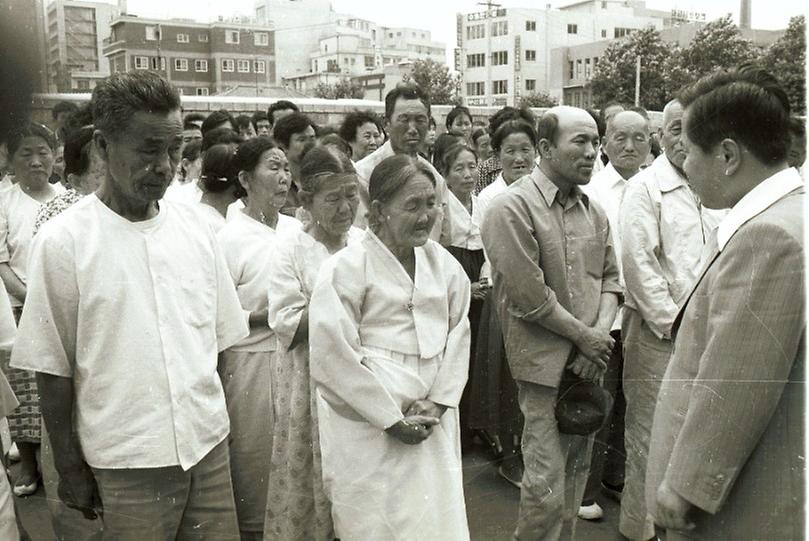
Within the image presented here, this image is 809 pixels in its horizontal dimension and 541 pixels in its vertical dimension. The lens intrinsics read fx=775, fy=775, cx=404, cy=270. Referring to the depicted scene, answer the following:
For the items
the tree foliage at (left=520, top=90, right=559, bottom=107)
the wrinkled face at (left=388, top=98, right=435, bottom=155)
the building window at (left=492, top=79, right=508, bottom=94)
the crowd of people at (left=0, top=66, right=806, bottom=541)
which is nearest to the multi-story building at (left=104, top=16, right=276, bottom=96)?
the crowd of people at (left=0, top=66, right=806, bottom=541)

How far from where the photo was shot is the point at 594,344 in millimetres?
2871

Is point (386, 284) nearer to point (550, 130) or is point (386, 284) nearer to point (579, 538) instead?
point (550, 130)

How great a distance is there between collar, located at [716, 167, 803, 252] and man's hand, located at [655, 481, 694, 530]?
563 millimetres

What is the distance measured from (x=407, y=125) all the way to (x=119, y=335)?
2.51 meters

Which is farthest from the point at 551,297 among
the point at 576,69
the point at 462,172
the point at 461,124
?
the point at 461,124

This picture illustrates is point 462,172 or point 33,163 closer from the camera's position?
point 33,163

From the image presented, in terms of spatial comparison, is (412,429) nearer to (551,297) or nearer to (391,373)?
(391,373)

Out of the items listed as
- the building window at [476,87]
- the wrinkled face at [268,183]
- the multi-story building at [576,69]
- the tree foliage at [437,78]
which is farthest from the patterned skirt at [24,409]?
the building window at [476,87]

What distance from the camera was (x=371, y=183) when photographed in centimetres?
244

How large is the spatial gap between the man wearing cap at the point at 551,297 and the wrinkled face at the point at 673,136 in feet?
1.35

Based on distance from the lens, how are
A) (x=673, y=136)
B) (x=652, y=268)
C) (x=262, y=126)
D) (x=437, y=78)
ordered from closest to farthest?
1. (x=652, y=268)
2. (x=673, y=136)
3. (x=262, y=126)
4. (x=437, y=78)

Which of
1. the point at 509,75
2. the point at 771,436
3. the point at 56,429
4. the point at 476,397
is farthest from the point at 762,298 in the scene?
the point at 509,75

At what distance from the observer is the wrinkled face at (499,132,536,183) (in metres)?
4.51

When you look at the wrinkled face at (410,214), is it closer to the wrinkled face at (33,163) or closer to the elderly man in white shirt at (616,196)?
the elderly man in white shirt at (616,196)
